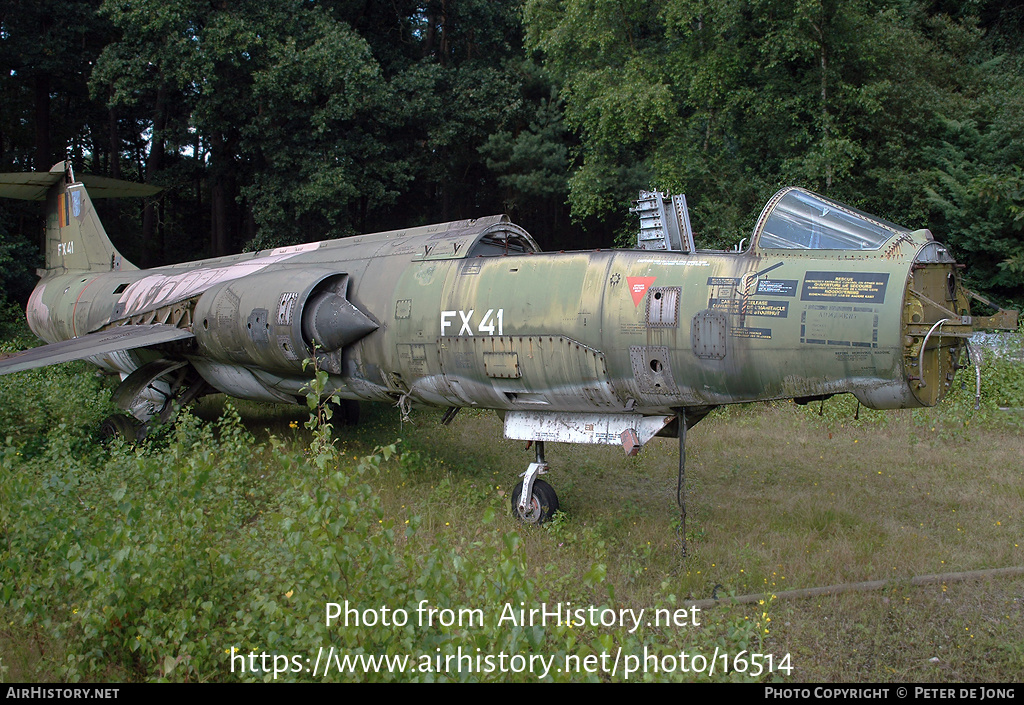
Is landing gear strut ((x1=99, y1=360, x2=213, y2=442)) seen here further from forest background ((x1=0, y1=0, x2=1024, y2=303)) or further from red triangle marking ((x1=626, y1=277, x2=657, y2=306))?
forest background ((x1=0, y1=0, x2=1024, y2=303))

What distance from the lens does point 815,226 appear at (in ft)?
19.8

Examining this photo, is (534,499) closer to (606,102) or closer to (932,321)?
(932,321)

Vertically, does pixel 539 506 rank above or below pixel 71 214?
below

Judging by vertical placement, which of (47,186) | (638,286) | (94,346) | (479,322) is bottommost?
(94,346)

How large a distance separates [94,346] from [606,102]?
12.7 metres

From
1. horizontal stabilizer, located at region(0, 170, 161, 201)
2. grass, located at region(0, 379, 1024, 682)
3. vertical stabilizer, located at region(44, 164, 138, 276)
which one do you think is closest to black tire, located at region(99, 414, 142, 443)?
grass, located at region(0, 379, 1024, 682)

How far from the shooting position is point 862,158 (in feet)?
55.3

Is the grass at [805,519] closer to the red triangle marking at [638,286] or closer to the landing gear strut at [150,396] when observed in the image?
the landing gear strut at [150,396]

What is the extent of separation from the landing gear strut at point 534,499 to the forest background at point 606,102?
11665mm

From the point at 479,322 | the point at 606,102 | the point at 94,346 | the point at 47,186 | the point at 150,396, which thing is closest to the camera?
the point at 479,322

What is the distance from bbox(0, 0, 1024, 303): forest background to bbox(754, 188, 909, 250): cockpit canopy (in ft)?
34.7

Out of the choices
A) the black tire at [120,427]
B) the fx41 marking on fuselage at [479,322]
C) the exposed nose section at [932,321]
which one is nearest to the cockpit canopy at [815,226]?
the exposed nose section at [932,321]

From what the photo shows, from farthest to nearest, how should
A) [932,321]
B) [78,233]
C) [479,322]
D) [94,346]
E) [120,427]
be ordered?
1. [78,233]
2. [120,427]
3. [94,346]
4. [479,322]
5. [932,321]

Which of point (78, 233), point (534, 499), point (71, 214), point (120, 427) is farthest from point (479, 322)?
point (71, 214)
